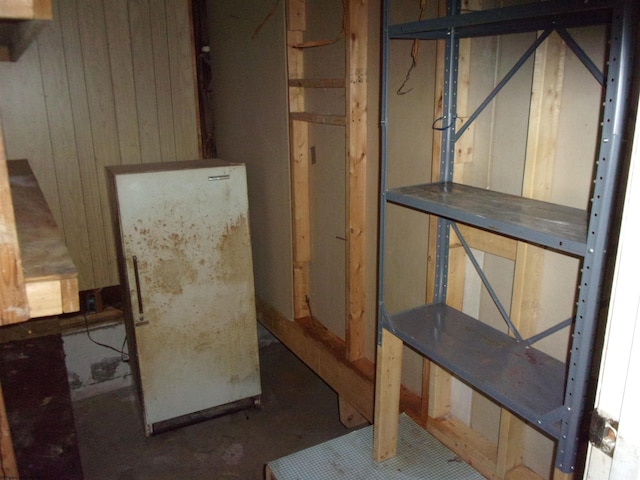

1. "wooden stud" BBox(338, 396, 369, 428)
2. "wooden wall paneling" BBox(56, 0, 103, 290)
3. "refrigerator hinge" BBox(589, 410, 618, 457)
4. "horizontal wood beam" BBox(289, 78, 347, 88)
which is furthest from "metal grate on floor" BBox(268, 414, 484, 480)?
"wooden wall paneling" BBox(56, 0, 103, 290)

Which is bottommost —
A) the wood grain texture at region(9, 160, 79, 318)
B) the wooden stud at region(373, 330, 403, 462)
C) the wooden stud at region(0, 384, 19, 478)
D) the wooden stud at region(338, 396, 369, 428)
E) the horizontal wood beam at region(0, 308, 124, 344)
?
the wooden stud at region(338, 396, 369, 428)

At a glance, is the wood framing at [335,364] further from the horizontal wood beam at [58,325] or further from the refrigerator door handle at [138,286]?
the horizontal wood beam at [58,325]

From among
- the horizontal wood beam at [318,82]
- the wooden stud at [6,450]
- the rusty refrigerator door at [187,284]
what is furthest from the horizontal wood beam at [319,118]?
the wooden stud at [6,450]

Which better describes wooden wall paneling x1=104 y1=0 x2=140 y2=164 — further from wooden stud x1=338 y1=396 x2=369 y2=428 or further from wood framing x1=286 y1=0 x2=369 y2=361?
wooden stud x1=338 y1=396 x2=369 y2=428

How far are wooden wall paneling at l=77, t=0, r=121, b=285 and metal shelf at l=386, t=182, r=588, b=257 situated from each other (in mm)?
2323

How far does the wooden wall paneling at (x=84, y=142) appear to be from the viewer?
3.14 meters

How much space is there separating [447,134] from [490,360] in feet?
2.60

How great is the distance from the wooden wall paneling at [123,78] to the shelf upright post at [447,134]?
2.33 meters

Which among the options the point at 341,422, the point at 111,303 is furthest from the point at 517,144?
the point at 111,303

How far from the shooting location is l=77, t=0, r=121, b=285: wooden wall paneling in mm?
3193

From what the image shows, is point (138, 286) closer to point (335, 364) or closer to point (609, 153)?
point (335, 364)

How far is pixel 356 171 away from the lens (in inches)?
93.0

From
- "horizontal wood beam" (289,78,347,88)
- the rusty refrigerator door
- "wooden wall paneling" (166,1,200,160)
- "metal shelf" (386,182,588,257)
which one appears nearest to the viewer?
"metal shelf" (386,182,588,257)

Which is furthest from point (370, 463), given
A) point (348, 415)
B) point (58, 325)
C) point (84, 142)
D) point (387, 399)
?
point (84, 142)
